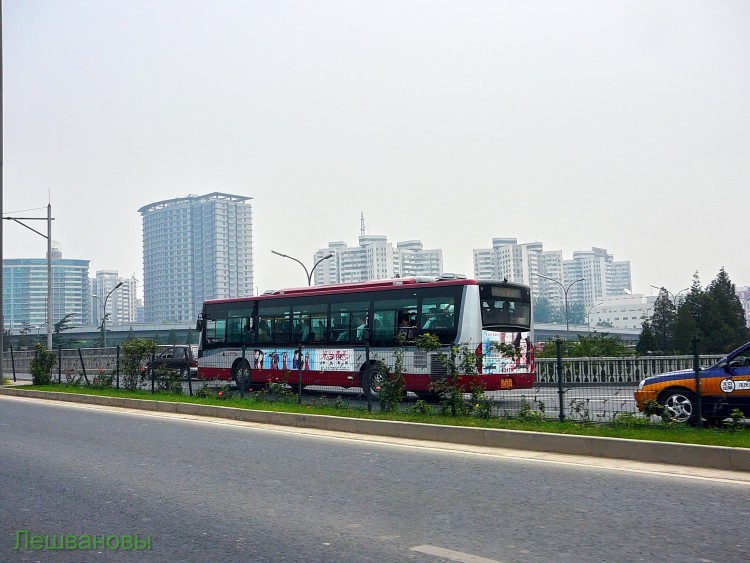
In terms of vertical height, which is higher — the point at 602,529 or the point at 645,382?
the point at 645,382

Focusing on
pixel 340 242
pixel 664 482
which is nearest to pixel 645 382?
pixel 664 482

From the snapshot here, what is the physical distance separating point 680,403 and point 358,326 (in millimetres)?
10796

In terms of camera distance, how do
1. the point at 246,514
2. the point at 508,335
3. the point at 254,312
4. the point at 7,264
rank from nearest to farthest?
the point at 246,514
the point at 508,335
the point at 254,312
the point at 7,264

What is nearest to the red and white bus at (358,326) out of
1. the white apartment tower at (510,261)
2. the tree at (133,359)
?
the tree at (133,359)

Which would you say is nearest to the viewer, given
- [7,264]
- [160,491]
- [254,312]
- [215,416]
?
[160,491]

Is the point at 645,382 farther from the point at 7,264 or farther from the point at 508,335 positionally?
the point at 7,264

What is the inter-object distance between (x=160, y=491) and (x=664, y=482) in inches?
219

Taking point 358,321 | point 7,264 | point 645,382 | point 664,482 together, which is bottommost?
point 664,482

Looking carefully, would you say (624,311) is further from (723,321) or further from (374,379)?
(374,379)

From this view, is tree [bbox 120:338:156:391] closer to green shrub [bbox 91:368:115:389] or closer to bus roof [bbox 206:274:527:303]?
green shrub [bbox 91:368:115:389]

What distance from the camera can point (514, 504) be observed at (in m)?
7.73

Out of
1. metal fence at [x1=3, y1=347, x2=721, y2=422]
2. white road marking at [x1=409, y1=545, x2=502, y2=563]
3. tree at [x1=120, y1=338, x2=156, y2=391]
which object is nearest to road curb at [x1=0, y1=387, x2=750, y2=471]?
metal fence at [x1=3, y1=347, x2=721, y2=422]

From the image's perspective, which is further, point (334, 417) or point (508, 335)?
point (508, 335)

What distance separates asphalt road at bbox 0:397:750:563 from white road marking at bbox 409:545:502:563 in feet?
0.05
